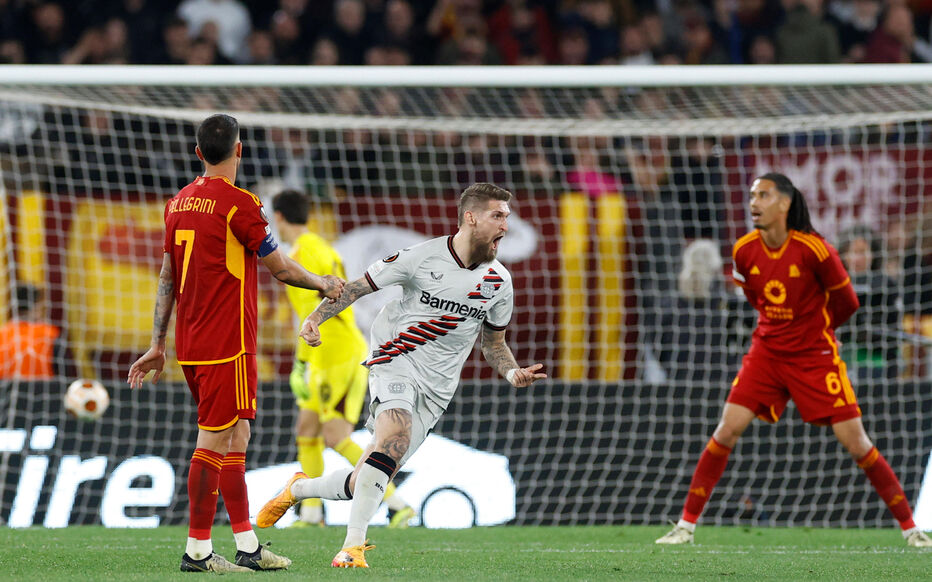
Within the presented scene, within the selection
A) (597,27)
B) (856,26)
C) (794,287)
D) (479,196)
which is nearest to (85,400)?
(479,196)

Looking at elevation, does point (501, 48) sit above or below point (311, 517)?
above

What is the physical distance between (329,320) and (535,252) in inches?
117

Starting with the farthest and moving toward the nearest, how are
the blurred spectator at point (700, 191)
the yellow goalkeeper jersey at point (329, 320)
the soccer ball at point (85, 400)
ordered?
1. the blurred spectator at point (700, 191)
2. the soccer ball at point (85, 400)
3. the yellow goalkeeper jersey at point (329, 320)

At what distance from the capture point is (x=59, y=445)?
8.93 metres

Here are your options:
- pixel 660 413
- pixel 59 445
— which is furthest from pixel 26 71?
pixel 660 413

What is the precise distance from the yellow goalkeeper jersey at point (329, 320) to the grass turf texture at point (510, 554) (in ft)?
3.82

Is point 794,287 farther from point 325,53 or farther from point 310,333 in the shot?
point 325,53

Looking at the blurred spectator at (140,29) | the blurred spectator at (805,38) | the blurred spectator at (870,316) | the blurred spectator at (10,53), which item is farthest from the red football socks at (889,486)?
the blurred spectator at (10,53)

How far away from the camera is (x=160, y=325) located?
536 cm

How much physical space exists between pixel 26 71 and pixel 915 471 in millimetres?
7053

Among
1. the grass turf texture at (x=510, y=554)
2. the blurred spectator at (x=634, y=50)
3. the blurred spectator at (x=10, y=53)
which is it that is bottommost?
the grass turf texture at (x=510, y=554)

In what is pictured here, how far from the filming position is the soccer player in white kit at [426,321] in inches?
→ 225

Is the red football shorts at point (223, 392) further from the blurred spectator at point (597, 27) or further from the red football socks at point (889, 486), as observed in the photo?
the blurred spectator at point (597, 27)

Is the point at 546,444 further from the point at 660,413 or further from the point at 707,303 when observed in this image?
the point at 707,303
